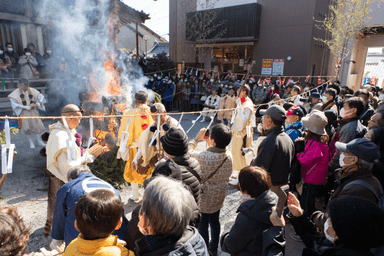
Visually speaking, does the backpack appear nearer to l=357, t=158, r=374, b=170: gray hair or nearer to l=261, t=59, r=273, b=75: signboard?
l=357, t=158, r=374, b=170: gray hair

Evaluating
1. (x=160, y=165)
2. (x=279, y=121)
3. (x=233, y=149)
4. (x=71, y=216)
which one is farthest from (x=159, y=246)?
(x=233, y=149)

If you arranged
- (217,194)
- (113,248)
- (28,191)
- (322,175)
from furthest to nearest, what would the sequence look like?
(28,191), (322,175), (217,194), (113,248)

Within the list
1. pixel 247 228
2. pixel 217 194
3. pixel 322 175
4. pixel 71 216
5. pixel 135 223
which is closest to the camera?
pixel 135 223

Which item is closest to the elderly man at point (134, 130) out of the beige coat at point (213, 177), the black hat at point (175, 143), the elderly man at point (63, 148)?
the elderly man at point (63, 148)

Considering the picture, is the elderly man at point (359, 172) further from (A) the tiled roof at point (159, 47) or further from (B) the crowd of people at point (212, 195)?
(A) the tiled roof at point (159, 47)

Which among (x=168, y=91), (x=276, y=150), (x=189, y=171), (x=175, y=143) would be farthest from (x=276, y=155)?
(x=168, y=91)

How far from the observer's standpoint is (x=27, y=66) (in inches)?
368

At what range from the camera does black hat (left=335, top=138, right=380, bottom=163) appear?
77.5 inches

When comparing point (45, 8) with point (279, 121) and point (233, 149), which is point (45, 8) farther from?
point (279, 121)

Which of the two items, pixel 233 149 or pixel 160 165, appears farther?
pixel 233 149

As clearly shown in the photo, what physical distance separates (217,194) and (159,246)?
5.01 ft

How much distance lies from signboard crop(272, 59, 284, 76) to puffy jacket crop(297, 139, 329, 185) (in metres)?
13.6

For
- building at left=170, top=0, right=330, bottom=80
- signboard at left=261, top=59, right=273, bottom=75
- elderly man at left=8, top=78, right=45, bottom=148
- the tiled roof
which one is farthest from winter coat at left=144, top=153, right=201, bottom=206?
the tiled roof

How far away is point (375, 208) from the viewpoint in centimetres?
122
